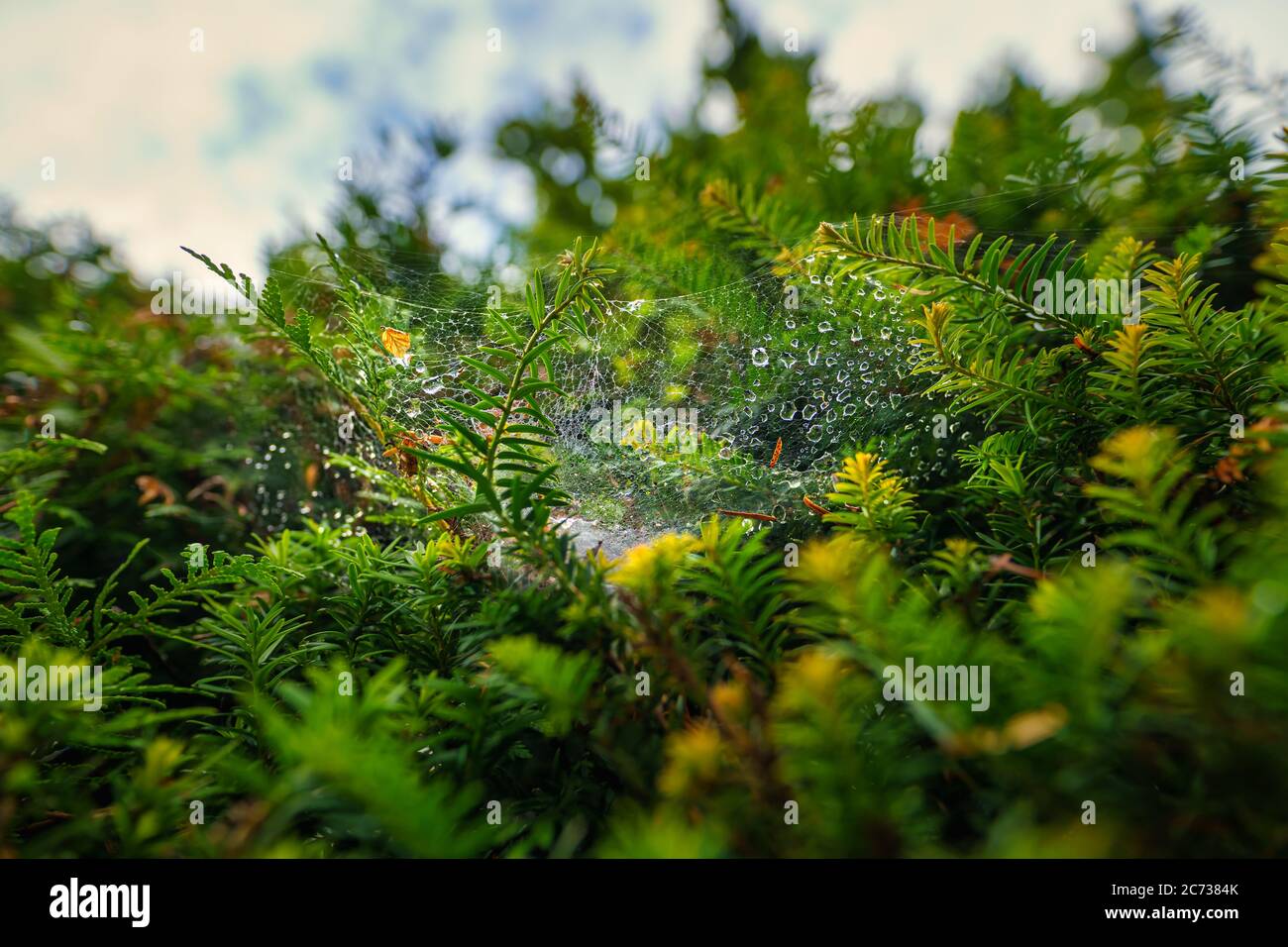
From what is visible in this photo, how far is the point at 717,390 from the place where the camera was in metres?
0.87

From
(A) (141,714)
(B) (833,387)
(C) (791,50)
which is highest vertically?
(C) (791,50)

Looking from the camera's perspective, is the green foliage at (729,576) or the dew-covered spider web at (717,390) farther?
the dew-covered spider web at (717,390)

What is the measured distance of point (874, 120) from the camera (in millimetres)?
1334

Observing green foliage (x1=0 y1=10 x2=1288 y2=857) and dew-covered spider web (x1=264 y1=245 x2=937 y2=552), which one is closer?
green foliage (x1=0 y1=10 x2=1288 y2=857)

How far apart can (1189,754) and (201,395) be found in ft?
4.80

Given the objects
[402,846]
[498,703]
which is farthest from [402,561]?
[402,846]

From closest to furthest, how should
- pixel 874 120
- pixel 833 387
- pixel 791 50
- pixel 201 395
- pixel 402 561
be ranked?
pixel 402 561, pixel 833 387, pixel 201 395, pixel 874 120, pixel 791 50

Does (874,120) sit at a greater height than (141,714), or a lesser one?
greater

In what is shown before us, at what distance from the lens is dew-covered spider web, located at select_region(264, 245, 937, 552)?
0.77m

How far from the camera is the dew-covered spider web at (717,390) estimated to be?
0.77 meters

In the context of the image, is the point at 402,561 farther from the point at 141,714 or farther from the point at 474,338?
the point at 474,338

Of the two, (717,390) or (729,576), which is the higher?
(717,390)

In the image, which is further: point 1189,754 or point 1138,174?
point 1138,174

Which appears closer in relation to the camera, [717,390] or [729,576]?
[729,576]
